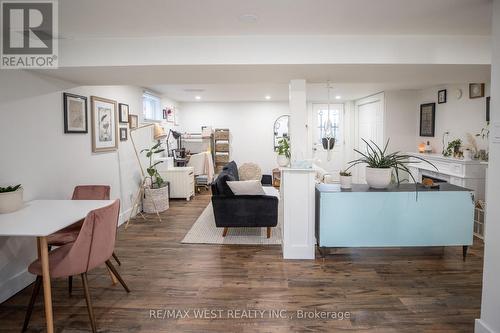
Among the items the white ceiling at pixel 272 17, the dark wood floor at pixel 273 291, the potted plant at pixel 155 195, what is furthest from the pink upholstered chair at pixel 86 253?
the potted plant at pixel 155 195

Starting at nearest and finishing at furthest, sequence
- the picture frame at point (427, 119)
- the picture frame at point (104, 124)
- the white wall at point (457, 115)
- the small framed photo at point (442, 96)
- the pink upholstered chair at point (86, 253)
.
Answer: the pink upholstered chair at point (86, 253) → the picture frame at point (104, 124) → the white wall at point (457, 115) → the small framed photo at point (442, 96) → the picture frame at point (427, 119)

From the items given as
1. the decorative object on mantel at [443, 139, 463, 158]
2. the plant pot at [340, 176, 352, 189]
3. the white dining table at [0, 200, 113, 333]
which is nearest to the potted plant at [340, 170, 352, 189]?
the plant pot at [340, 176, 352, 189]

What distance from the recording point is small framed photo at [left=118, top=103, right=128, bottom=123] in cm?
451

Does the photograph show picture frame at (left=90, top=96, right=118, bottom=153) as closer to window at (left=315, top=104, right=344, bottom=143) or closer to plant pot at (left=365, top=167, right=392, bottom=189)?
plant pot at (left=365, top=167, right=392, bottom=189)

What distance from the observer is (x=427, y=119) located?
557 cm

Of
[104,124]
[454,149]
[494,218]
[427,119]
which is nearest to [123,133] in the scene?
[104,124]

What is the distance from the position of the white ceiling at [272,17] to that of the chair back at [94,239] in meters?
1.42

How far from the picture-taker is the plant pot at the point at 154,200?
5.04 metres

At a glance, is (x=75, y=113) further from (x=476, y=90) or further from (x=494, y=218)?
(x=476, y=90)

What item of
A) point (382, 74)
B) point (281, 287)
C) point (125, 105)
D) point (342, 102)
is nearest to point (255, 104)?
point (342, 102)

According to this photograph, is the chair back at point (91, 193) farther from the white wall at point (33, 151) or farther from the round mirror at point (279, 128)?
the round mirror at point (279, 128)

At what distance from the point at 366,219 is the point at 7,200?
3.18m

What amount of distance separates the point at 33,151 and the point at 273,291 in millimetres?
2559

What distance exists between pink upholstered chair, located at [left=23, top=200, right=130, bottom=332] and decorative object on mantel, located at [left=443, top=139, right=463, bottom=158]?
4.61 m
